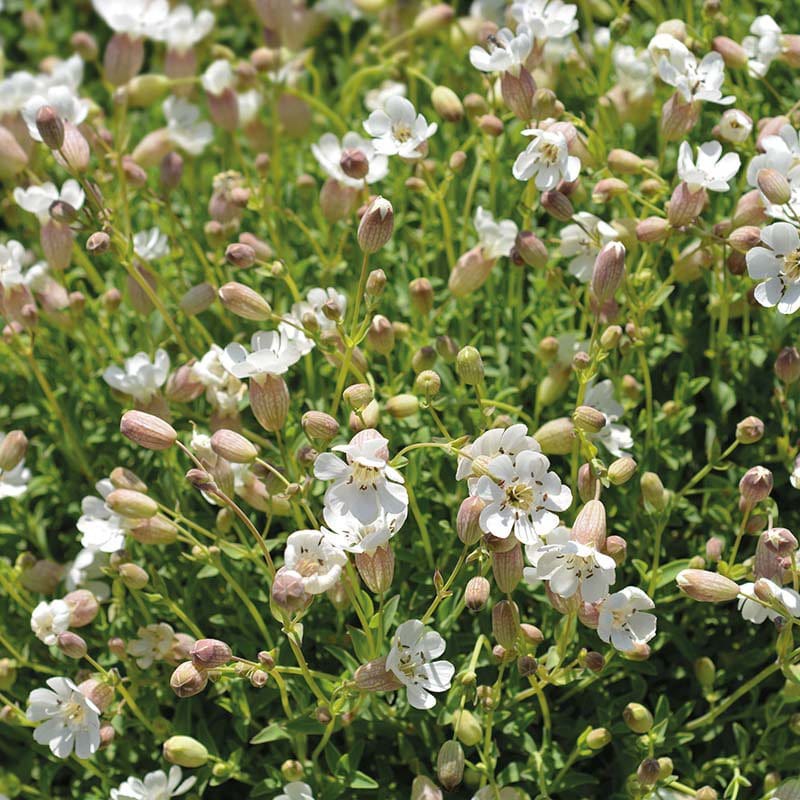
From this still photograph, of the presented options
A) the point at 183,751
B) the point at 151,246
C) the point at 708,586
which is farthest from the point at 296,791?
the point at 151,246

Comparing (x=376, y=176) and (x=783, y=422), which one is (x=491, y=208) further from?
(x=783, y=422)

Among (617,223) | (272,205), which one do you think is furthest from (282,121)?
(617,223)

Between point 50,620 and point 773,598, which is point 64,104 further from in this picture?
point 773,598

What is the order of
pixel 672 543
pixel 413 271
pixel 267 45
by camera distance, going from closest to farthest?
pixel 672 543 → pixel 413 271 → pixel 267 45

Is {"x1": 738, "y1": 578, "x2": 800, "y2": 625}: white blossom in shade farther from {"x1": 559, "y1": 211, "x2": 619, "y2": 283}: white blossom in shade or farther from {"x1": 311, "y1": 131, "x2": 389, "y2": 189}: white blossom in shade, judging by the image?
{"x1": 311, "y1": 131, "x2": 389, "y2": 189}: white blossom in shade

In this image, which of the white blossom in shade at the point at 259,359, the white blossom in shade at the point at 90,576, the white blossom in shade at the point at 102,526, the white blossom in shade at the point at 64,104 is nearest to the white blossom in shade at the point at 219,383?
the white blossom in shade at the point at 259,359
